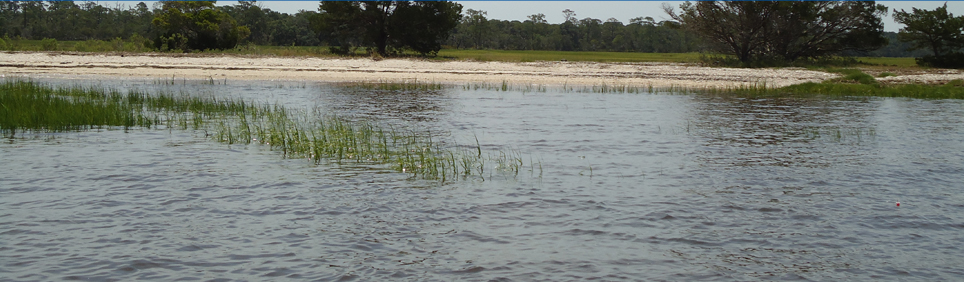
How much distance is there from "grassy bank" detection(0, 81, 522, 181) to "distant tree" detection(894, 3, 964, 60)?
150ft

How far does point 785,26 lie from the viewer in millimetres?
50188

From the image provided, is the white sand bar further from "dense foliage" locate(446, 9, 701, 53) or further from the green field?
"dense foliage" locate(446, 9, 701, 53)

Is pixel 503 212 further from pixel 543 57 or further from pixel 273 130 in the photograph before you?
pixel 543 57

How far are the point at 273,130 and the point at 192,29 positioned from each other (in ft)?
135

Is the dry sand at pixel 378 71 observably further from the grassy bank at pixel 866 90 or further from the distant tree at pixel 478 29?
the distant tree at pixel 478 29

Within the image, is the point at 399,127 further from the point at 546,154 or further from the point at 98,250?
the point at 98,250

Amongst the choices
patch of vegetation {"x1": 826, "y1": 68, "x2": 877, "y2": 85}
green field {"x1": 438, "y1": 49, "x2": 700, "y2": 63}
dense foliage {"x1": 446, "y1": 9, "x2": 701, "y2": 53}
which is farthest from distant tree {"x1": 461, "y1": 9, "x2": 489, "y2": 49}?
patch of vegetation {"x1": 826, "y1": 68, "x2": 877, "y2": 85}

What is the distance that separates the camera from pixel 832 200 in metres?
Answer: 10.1

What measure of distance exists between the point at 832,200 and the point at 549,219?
13.4 ft

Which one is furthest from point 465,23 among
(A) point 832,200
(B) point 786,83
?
(A) point 832,200

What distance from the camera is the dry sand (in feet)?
119

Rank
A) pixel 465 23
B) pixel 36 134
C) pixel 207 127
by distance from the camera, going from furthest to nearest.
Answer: pixel 465 23 < pixel 207 127 < pixel 36 134

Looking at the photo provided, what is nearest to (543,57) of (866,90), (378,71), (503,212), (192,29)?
(378,71)

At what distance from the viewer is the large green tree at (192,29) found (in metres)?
51.1
